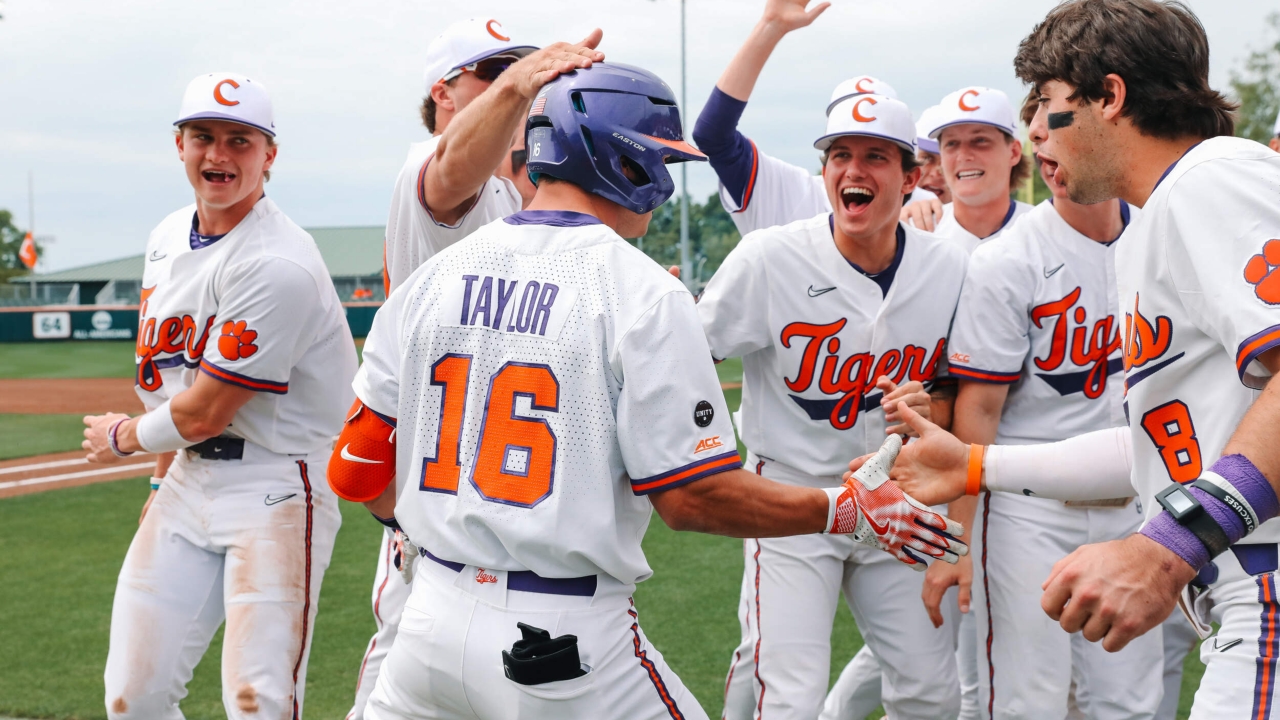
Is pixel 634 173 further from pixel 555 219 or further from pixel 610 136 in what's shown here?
pixel 555 219

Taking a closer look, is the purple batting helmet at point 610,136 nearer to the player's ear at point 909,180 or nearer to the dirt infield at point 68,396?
the player's ear at point 909,180

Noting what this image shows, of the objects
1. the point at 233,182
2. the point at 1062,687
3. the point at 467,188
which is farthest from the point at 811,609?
the point at 233,182

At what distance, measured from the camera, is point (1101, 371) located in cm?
441

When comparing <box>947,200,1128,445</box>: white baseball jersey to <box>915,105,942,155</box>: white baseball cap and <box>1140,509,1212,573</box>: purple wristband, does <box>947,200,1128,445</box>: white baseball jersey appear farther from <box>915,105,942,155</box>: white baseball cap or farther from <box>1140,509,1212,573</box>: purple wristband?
<box>1140,509,1212,573</box>: purple wristband

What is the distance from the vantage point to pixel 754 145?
17.6 feet

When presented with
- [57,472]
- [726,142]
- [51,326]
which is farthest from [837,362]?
[51,326]

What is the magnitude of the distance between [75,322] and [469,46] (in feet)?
112

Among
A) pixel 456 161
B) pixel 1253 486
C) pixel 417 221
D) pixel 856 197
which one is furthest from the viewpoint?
pixel 856 197

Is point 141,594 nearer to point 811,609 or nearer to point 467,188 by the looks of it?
point 467,188

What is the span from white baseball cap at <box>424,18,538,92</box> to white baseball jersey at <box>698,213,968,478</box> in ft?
3.78

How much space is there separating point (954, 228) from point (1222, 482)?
12.1 feet

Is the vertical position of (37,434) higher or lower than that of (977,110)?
lower

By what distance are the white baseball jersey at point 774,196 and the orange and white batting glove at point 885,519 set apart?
275 cm

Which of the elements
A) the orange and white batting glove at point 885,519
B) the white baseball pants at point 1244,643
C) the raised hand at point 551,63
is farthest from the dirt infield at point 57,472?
the white baseball pants at point 1244,643
